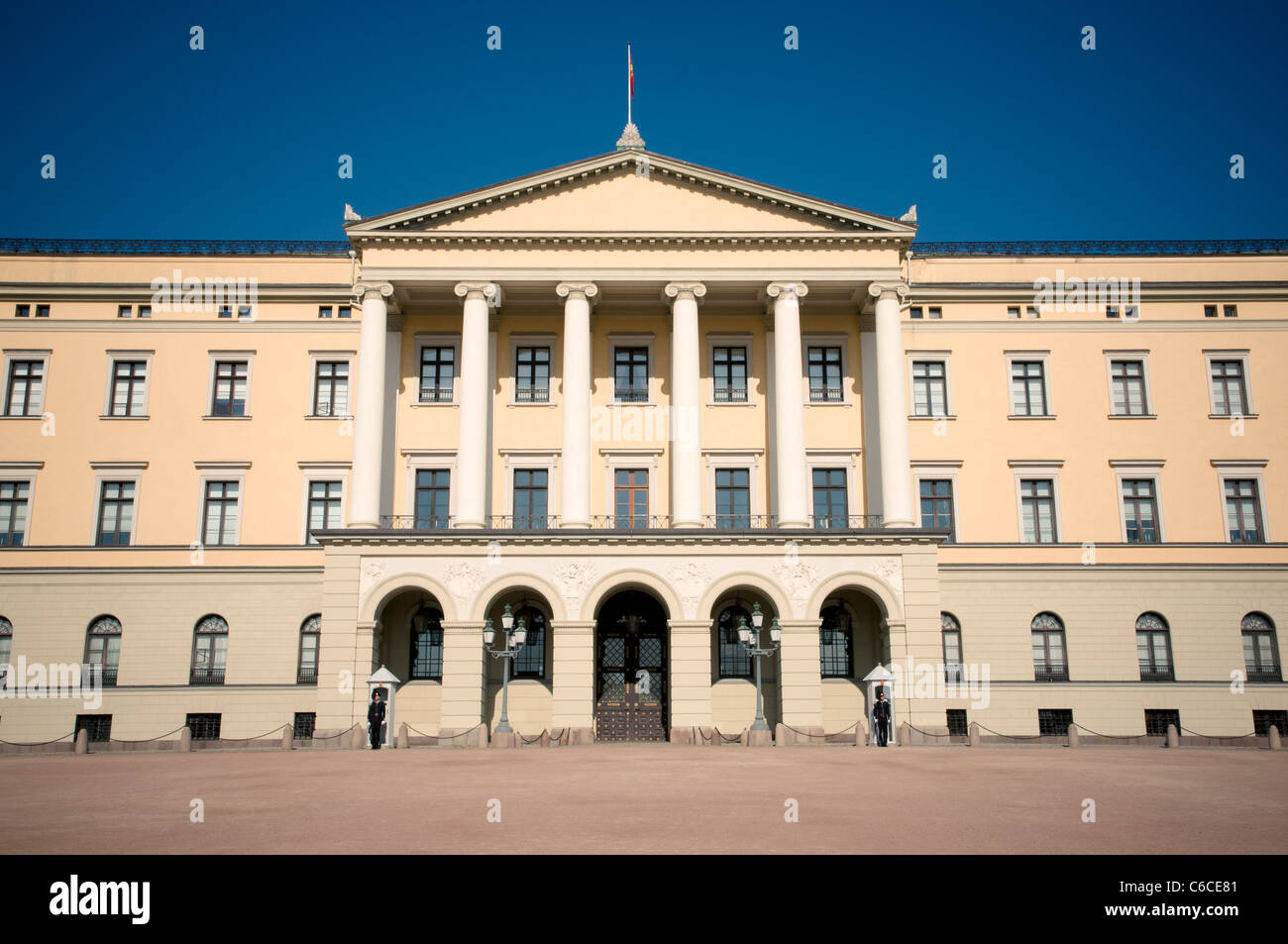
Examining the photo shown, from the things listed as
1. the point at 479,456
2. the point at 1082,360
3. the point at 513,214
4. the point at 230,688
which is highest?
the point at 513,214

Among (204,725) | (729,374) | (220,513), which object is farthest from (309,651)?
(729,374)

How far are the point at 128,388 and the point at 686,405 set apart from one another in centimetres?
2239

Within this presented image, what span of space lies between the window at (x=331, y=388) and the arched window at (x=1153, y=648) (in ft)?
104

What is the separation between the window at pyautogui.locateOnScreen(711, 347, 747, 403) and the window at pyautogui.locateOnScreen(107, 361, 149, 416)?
74.0 ft

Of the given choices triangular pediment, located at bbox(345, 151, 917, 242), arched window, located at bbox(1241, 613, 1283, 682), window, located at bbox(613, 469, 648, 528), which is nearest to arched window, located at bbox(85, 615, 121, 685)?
triangular pediment, located at bbox(345, 151, 917, 242)

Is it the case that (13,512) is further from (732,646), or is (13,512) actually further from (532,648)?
(732,646)

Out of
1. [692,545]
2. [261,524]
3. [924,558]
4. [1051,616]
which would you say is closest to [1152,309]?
[1051,616]

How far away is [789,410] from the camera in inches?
1454

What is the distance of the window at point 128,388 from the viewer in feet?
136

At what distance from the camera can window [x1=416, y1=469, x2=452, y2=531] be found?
3900 cm

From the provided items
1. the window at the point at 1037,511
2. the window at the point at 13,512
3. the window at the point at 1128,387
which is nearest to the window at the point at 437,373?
the window at the point at 13,512

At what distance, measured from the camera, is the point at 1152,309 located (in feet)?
139
